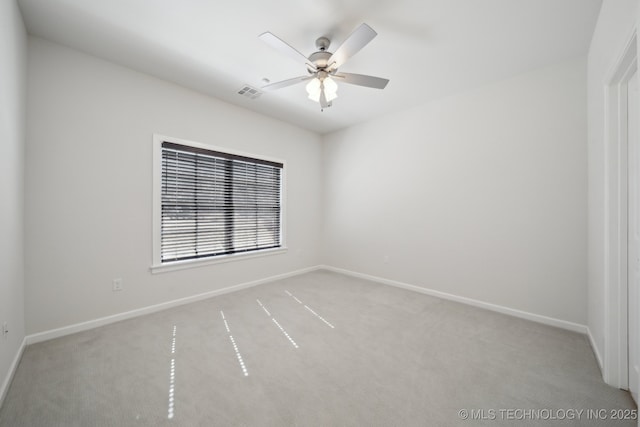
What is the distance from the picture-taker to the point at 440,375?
177 cm

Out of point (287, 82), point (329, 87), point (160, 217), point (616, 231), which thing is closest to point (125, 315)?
point (160, 217)

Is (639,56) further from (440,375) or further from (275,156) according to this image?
(275,156)

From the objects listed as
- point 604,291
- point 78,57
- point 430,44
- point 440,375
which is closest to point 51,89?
point 78,57

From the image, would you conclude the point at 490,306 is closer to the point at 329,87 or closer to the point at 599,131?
the point at 599,131

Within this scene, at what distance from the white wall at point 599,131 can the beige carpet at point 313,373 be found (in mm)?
468

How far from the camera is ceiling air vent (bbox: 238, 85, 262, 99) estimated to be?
3.09m

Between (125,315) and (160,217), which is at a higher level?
(160,217)

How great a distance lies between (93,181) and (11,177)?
0.68m

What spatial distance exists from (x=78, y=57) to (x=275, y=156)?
95.5 inches

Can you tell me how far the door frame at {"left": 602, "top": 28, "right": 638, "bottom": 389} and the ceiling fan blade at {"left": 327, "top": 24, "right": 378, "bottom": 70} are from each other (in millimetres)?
1568

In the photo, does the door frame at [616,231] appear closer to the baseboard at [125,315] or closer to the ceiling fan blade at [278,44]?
the ceiling fan blade at [278,44]

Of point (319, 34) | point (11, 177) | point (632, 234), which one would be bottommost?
point (632, 234)

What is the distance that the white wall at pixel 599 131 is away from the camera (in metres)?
1.50

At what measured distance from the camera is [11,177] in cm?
178
